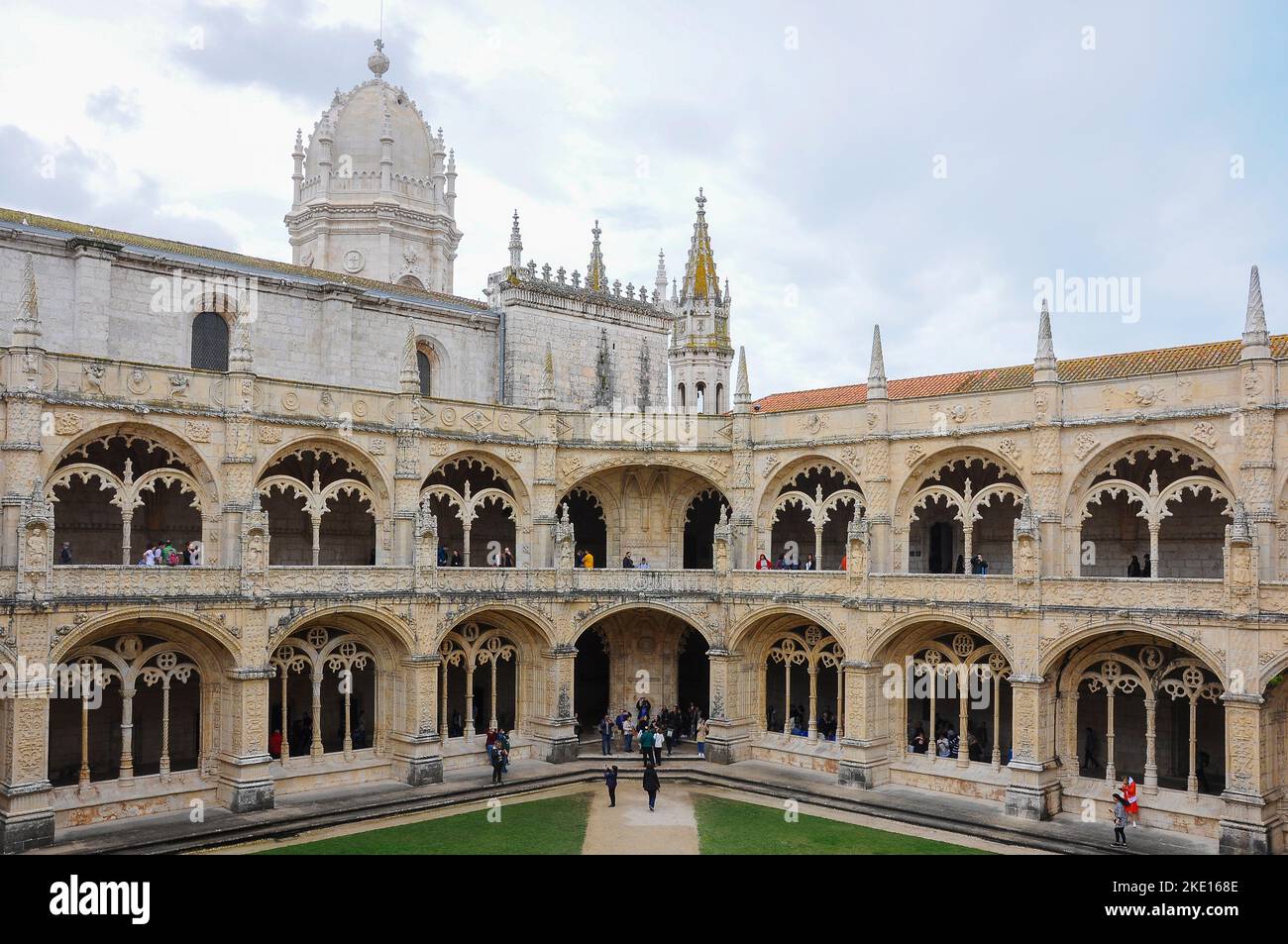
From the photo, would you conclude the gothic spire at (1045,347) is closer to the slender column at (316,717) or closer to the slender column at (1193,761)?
the slender column at (1193,761)

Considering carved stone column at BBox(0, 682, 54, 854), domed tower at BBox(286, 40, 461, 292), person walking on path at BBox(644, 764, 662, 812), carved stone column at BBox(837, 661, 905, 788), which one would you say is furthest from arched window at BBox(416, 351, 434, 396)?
carved stone column at BBox(837, 661, 905, 788)

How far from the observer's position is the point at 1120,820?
82.6ft

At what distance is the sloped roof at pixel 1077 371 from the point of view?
2786 cm

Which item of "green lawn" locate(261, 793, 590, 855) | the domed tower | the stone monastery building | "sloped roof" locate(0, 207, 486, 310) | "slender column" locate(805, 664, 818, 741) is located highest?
the domed tower

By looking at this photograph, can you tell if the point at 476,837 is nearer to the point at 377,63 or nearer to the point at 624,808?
the point at 624,808

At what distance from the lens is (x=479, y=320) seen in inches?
1516

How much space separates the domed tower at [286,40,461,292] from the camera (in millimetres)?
44906

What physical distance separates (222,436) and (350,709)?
35.1 feet

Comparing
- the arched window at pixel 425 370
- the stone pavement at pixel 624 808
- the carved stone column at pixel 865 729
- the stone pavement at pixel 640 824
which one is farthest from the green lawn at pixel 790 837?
the arched window at pixel 425 370

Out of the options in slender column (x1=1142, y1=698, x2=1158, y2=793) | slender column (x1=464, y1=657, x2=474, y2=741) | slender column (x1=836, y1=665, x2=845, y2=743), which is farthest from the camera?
slender column (x1=464, y1=657, x2=474, y2=741)

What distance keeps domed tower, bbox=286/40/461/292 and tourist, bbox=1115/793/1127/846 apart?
32.5 m

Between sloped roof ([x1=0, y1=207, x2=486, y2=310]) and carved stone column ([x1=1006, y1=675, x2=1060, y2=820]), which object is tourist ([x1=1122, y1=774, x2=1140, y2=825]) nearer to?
carved stone column ([x1=1006, y1=675, x2=1060, y2=820])
